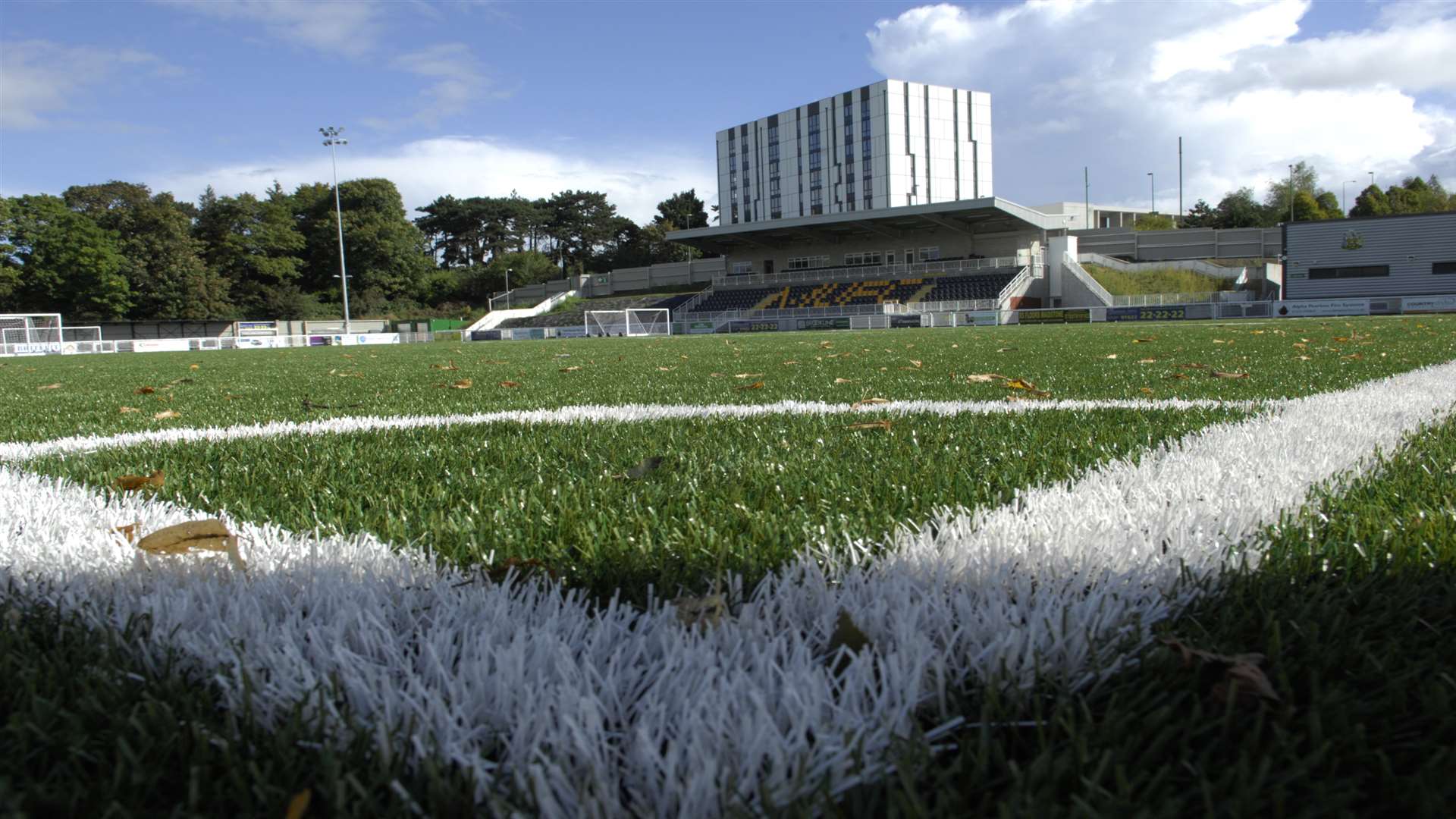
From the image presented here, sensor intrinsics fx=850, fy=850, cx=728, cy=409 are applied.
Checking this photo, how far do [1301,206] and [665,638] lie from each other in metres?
87.7

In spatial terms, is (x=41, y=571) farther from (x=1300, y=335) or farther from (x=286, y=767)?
(x=1300, y=335)

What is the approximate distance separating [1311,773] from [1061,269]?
47.5 m

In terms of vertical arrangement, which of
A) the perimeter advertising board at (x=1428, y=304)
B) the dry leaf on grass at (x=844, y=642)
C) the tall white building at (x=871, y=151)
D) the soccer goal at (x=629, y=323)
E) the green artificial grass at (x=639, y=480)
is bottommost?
the dry leaf on grass at (x=844, y=642)

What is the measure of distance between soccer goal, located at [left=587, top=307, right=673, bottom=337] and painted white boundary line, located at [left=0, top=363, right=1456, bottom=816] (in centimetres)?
3623

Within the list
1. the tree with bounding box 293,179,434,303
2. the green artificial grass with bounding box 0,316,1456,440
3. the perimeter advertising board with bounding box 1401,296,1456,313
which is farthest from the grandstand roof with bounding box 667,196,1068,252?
the green artificial grass with bounding box 0,316,1456,440

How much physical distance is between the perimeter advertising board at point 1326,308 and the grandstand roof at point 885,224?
49.1 feet

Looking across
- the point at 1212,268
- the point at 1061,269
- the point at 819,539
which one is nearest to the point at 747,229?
the point at 1061,269

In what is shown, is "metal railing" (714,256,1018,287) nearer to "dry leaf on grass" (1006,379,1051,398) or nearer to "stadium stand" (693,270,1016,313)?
"stadium stand" (693,270,1016,313)

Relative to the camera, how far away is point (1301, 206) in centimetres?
7188

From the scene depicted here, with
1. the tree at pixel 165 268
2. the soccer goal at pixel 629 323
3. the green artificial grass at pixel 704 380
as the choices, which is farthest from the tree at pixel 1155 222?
the green artificial grass at pixel 704 380

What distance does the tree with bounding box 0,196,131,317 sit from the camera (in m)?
50.9

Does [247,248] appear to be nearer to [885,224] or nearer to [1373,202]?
[885,224]

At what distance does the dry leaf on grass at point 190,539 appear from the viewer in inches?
56.9

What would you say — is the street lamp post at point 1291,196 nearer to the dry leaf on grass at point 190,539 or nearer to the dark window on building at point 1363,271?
the dark window on building at point 1363,271
